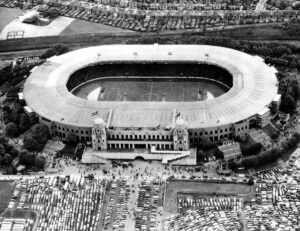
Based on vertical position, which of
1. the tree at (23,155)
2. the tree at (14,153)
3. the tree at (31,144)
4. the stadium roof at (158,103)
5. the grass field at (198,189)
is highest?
the stadium roof at (158,103)

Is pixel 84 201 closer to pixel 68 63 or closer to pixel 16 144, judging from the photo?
pixel 16 144

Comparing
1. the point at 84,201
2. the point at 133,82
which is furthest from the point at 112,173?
→ the point at 133,82

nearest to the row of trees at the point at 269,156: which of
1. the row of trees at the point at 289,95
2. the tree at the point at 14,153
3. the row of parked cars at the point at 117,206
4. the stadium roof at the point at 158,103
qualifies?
the stadium roof at the point at 158,103

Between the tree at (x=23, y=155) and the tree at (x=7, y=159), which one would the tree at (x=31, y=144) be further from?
the tree at (x=7, y=159)

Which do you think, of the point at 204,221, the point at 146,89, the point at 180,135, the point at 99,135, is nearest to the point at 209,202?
the point at 204,221

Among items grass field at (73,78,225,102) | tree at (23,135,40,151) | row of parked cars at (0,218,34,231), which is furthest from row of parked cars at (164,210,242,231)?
grass field at (73,78,225,102)

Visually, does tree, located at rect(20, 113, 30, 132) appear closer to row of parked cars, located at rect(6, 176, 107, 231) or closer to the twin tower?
the twin tower

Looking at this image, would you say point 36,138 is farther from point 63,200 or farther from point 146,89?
point 146,89
